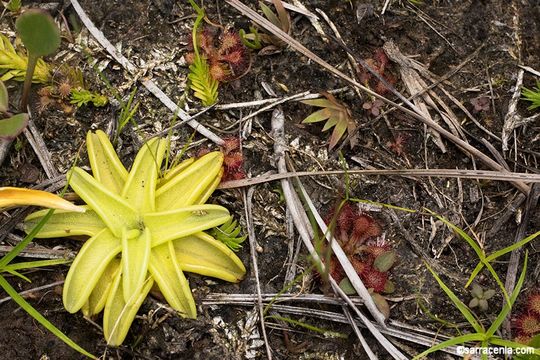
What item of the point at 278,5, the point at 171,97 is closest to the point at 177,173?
the point at 171,97

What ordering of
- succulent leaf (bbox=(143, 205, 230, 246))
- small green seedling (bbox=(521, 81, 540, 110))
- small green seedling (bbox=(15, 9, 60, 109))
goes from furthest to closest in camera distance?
small green seedling (bbox=(521, 81, 540, 110)) < succulent leaf (bbox=(143, 205, 230, 246)) < small green seedling (bbox=(15, 9, 60, 109))

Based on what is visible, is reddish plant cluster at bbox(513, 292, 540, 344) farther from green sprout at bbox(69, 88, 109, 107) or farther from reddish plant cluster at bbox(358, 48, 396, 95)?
green sprout at bbox(69, 88, 109, 107)

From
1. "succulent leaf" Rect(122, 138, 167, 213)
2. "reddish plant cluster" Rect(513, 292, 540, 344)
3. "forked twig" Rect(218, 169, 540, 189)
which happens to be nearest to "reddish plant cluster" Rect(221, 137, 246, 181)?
"forked twig" Rect(218, 169, 540, 189)

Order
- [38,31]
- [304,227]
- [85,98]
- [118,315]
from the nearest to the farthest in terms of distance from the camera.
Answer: [38,31], [118,315], [304,227], [85,98]

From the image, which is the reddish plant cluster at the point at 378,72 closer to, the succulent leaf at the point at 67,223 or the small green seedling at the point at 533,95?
the small green seedling at the point at 533,95

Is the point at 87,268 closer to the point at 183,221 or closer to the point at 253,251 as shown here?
the point at 183,221

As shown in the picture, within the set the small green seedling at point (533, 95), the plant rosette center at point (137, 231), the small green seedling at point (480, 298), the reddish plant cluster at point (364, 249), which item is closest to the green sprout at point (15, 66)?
the plant rosette center at point (137, 231)

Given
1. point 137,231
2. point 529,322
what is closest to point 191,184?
point 137,231
